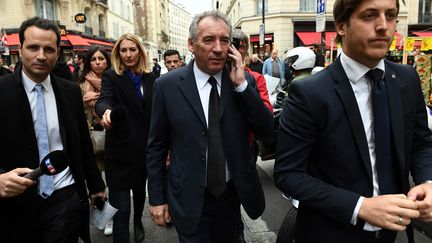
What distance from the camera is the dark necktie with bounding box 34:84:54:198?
228 cm

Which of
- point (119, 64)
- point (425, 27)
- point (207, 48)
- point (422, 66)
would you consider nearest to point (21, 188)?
point (207, 48)

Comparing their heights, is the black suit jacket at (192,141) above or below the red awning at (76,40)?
below

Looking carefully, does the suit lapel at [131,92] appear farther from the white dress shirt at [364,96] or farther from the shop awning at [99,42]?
the shop awning at [99,42]

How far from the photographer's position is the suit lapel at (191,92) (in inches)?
88.6

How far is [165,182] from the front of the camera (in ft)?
8.24

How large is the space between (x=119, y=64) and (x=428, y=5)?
32.6 meters

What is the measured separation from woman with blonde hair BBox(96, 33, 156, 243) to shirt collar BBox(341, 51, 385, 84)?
6.88 feet

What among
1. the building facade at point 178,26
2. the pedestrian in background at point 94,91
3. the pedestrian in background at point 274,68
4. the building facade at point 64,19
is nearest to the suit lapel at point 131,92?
the pedestrian in background at point 94,91

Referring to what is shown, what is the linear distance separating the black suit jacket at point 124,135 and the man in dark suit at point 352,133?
1.93 metres

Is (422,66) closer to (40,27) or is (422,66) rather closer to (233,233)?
(233,233)

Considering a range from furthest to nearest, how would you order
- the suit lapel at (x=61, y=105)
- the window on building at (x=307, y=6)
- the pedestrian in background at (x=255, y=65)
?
1. the window on building at (x=307, y=6)
2. the pedestrian in background at (x=255, y=65)
3. the suit lapel at (x=61, y=105)

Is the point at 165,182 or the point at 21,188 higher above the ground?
the point at 21,188

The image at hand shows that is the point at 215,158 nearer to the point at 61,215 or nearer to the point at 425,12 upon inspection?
the point at 61,215

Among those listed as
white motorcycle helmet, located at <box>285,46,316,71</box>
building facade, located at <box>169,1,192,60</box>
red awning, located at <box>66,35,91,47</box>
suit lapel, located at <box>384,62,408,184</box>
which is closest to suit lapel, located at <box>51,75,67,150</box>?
suit lapel, located at <box>384,62,408,184</box>
